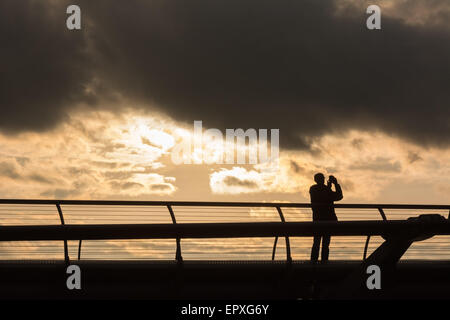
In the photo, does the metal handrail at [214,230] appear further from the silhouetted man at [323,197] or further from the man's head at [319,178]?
the man's head at [319,178]

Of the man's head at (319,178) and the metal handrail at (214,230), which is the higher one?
the man's head at (319,178)

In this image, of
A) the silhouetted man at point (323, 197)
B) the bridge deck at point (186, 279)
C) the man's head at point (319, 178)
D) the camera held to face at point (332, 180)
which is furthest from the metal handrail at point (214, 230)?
the camera held to face at point (332, 180)

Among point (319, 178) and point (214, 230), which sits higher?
point (319, 178)

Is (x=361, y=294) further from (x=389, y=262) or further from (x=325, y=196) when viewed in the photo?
(x=325, y=196)

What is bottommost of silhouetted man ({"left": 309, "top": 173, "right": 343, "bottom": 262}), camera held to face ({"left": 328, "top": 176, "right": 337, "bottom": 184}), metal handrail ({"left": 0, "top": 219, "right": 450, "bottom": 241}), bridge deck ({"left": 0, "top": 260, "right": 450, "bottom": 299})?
bridge deck ({"left": 0, "top": 260, "right": 450, "bottom": 299})

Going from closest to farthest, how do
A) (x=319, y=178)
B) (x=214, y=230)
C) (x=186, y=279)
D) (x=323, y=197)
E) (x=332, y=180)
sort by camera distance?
(x=214, y=230) → (x=186, y=279) → (x=323, y=197) → (x=319, y=178) → (x=332, y=180)

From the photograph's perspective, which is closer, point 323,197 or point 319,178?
point 323,197

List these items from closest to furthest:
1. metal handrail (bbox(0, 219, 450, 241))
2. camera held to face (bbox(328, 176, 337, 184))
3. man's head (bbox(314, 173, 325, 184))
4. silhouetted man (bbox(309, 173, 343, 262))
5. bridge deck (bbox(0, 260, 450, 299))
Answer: metal handrail (bbox(0, 219, 450, 241))
bridge deck (bbox(0, 260, 450, 299))
silhouetted man (bbox(309, 173, 343, 262))
man's head (bbox(314, 173, 325, 184))
camera held to face (bbox(328, 176, 337, 184))

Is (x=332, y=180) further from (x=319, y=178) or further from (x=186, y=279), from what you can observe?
(x=186, y=279)

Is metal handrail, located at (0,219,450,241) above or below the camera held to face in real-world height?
below

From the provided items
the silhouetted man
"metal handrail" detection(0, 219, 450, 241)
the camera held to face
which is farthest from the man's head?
"metal handrail" detection(0, 219, 450, 241)

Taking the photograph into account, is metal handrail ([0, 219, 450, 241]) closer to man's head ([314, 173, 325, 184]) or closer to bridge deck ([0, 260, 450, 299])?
bridge deck ([0, 260, 450, 299])

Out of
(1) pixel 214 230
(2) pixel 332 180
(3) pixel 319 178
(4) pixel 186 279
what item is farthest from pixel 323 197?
(1) pixel 214 230
